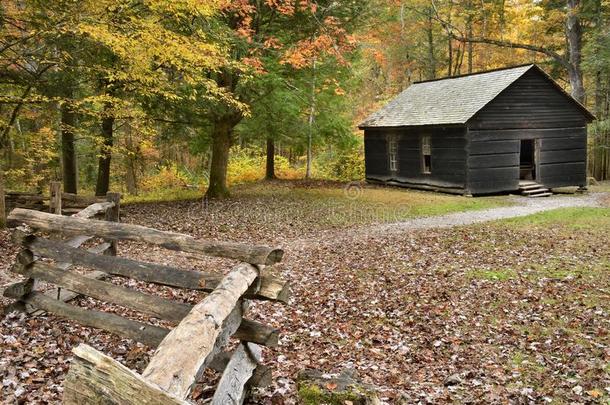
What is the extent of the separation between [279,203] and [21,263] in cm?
1447

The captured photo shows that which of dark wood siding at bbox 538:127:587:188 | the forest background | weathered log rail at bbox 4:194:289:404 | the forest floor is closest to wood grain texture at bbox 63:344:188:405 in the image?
weathered log rail at bbox 4:194:289:404

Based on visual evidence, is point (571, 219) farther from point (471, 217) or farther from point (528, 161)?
point (528, 161)

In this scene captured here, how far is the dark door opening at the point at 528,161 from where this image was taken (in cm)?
2518

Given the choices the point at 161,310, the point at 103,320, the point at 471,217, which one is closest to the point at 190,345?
the point at 161,310

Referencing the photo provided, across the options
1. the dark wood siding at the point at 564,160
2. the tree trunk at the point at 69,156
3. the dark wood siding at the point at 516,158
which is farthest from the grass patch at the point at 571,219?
the tree trunk at the point at 69,156

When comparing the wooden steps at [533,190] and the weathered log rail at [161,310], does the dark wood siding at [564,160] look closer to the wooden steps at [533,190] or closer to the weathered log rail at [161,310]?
the wooden steps at [533,190]

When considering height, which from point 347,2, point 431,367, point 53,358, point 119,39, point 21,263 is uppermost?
point 347,2

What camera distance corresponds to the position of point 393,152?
28.7 metres

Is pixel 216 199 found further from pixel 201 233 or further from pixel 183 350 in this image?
pixel 183 350

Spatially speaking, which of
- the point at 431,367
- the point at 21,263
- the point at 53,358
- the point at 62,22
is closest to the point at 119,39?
the point at 62,22

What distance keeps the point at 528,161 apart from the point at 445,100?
7.68m

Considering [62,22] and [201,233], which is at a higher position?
[62,22]

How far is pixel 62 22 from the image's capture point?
11000 millimetres

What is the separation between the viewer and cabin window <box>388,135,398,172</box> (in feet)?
93.1
